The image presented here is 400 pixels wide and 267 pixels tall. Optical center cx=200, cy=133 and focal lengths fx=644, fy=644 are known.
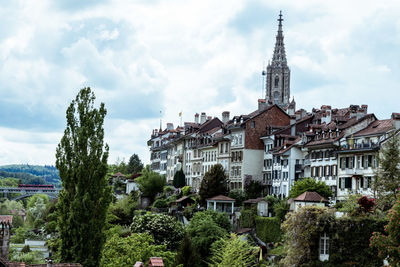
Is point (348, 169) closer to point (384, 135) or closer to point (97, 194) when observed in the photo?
point (384, 135)

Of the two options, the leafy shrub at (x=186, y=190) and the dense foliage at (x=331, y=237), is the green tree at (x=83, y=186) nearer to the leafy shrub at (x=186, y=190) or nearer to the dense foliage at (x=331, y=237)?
the dense foliage at (x=331, y=237)

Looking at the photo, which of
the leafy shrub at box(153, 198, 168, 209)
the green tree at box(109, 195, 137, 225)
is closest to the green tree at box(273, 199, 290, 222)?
the green tree at box(109, 195, 137, 225)

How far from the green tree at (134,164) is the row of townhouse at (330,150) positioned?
81.2 meters

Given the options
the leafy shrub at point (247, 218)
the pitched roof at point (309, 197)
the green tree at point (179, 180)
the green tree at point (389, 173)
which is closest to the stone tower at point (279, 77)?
the green tree at point (179, 180)

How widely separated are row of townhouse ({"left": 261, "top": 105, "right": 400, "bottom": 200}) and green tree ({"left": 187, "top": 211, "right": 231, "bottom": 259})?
458 inches

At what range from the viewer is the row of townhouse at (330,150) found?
66.0 metres

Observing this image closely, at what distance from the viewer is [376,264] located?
45.1 metres

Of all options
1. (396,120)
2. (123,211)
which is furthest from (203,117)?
(396,120)

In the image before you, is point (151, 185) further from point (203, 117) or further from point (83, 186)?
point (83, 186)

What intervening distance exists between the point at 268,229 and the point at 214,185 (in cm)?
1895

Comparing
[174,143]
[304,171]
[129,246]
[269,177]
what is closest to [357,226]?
[129,246]

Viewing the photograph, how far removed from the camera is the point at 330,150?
72812mm

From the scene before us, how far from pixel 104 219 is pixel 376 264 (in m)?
20.2

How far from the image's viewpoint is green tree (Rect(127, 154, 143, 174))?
168625 mm
